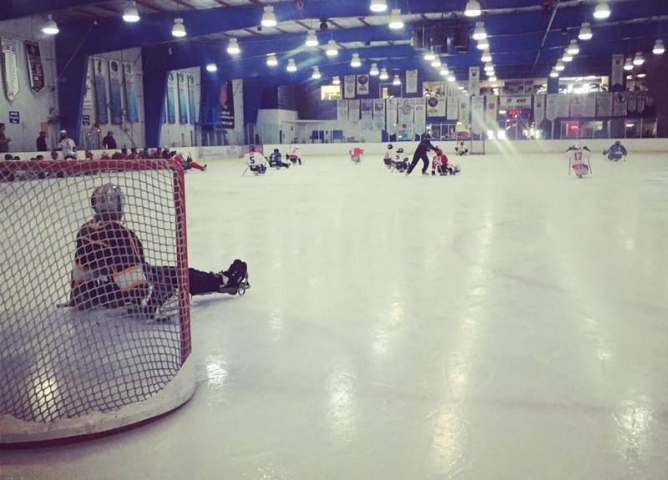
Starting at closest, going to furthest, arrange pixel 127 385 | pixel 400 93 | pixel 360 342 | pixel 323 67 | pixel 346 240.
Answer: pixel 127 385 < pixel 360 342 < pixel 346 240 < pixel 323 67 < pixel 400 93

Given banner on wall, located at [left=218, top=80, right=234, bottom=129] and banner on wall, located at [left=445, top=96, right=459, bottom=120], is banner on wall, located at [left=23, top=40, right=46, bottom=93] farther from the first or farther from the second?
banner on wall, located at [left=445, top=96, right=459, bottom=120]

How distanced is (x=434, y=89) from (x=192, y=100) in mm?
17152

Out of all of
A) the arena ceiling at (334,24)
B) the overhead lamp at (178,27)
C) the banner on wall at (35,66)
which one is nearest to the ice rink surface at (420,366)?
the overhead lamp at (178,27)

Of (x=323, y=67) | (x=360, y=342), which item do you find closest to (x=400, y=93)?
(x=323, y=67)

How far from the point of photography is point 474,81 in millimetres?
38031

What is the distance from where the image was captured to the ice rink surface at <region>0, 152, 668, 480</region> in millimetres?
2303

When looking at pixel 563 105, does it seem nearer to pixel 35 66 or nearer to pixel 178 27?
pixel 178 27

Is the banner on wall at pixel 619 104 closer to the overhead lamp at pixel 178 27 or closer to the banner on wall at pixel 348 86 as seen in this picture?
the banner on wall at pixel 348 86

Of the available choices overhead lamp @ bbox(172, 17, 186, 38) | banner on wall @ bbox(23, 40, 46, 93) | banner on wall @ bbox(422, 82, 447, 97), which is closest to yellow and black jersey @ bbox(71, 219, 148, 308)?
overhead lamp @ bbox(172, 17, 186, 38)

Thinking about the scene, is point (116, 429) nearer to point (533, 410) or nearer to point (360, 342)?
point (360, 342)

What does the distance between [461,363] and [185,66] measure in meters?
24.9

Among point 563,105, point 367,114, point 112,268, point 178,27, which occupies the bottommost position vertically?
point 112,268

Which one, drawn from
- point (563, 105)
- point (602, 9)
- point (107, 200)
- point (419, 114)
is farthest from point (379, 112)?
point (107, 200)

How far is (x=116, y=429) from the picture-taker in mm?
2568
